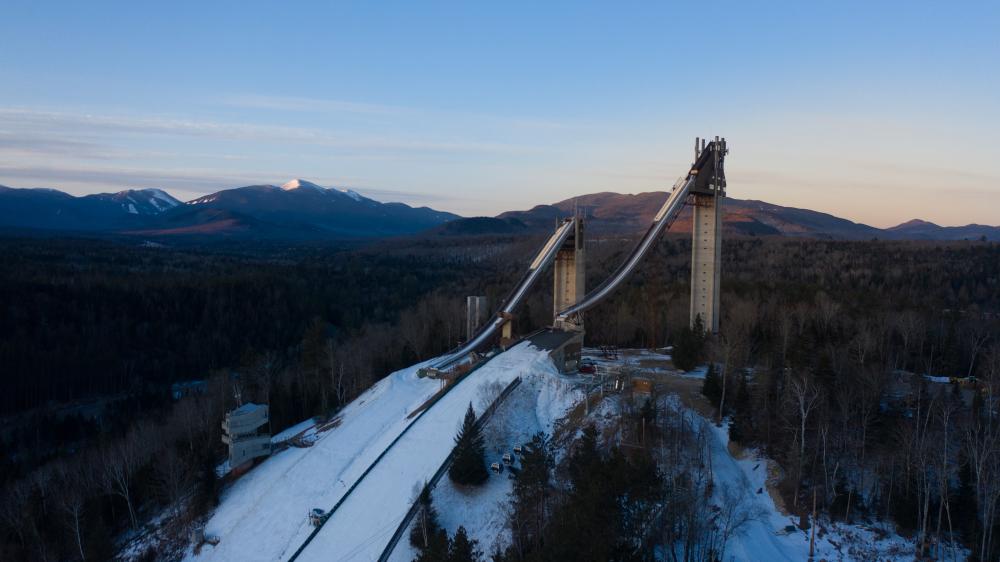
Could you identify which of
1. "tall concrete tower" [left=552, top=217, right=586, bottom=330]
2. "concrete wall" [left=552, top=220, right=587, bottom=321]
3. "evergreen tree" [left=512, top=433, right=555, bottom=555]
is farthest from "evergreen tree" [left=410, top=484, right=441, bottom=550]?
"concrete wall" [left=552, top=220, right=587, bottom=321]

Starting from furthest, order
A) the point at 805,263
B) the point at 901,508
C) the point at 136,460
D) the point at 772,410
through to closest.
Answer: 1. the point at 805,263
2. the point at 136,460
3. the point at 772,410
4. the point at 901,508

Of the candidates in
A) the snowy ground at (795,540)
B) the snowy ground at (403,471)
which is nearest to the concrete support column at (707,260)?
the snowy ground at (403,471)

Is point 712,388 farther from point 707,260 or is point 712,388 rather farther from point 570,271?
point 570,271

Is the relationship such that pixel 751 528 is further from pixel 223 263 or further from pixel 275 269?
pixel 223 263

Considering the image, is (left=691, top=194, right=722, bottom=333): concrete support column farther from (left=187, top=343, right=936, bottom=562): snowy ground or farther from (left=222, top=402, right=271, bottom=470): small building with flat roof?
(left=222, top=402, right=271, bottom=470): small building with flat roof

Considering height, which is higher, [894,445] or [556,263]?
[556,263]

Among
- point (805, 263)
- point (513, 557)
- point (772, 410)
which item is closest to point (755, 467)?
point (772, 410)
